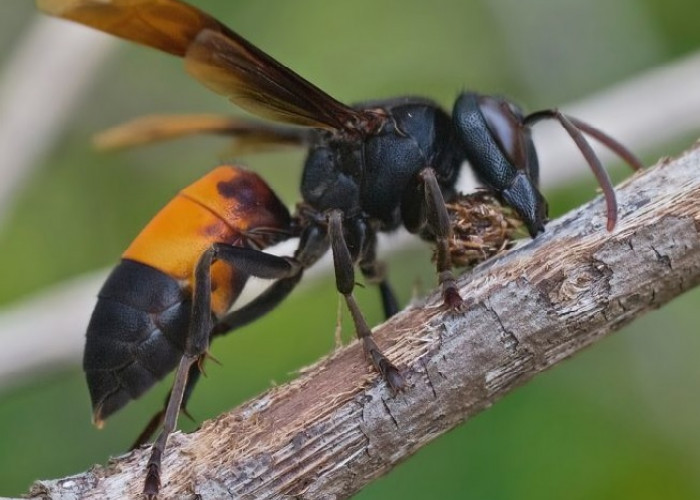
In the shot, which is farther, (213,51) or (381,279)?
(381,279)

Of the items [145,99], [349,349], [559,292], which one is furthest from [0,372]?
[145,99]

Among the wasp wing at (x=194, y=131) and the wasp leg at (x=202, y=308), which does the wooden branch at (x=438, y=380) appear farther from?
the wasp wing at (x=194, y=131)

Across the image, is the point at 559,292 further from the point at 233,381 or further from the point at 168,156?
the point at 168,156

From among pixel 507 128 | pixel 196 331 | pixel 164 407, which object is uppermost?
pixel 507 128

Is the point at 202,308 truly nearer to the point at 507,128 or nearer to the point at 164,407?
the point at 164,407

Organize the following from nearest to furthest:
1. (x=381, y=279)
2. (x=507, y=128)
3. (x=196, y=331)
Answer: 1. (x=196, y=331)
2. (x=507, y=128)
3. (x=381, y=279)

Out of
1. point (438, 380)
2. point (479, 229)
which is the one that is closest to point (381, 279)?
point (479, 229)

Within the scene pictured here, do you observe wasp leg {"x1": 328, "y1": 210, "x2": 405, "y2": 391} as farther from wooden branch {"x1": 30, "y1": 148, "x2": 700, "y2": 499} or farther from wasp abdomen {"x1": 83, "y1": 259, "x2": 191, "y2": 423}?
wasp abdomen {"x1": 83, "y1": 259, "x2": 191, "y2": 423}
